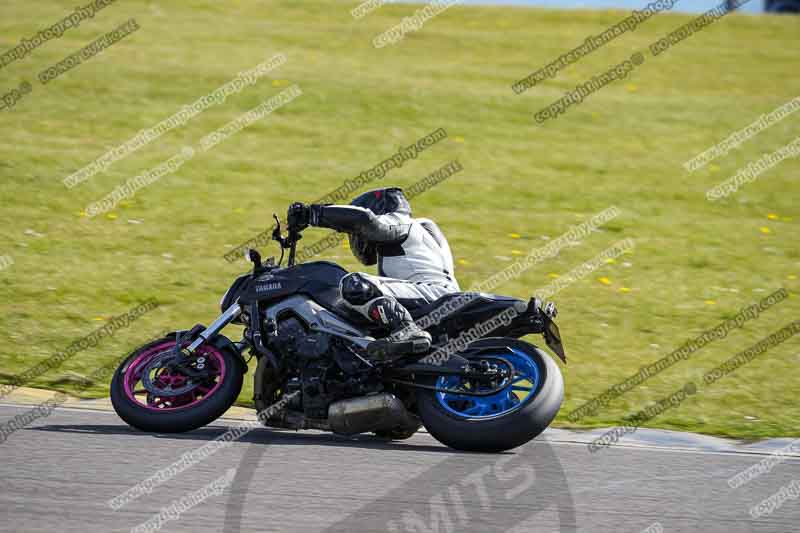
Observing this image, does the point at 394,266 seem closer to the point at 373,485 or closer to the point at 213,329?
the point at 213,329

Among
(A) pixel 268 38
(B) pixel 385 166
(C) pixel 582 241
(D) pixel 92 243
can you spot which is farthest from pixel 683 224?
(A) pixel 268 38

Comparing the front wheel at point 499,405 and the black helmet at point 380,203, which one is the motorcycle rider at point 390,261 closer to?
the black helmet at point 380,203

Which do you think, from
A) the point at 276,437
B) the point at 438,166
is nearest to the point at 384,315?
the point at 276,437

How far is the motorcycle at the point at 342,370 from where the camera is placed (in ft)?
19.9

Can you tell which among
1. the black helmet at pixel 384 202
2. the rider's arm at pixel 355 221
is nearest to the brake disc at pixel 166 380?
the rider's arm at pixel 355 221

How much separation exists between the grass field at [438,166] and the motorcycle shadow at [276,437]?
1.43m

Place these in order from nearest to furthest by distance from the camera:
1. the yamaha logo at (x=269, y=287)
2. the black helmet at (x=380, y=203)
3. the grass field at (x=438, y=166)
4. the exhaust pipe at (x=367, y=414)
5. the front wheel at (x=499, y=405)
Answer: the front wheel at (x=499, y=405), the exhaust pipe at (x=367, y=414), the yamaha logo at (x=269, y=287), the black helmet at (x=380, y=203), the grass field at (x=438, y=166)

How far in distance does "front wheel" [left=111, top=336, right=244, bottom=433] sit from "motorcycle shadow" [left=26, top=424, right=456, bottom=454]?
0.29 feet

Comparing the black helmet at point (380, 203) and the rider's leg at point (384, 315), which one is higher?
the black helmet at point (380, 203)

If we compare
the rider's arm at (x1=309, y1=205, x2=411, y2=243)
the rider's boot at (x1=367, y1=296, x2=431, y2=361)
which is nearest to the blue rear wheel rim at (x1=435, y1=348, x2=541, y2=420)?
the rider's boot at (x1=367, y1=296, x2=431, y2=361)

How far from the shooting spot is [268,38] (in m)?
23.6

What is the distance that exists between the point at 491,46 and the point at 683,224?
38.0 feet

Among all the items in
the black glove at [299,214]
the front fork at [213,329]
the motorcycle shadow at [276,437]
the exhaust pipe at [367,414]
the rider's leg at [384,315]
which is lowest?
the motorcycle shadow at [276,437]

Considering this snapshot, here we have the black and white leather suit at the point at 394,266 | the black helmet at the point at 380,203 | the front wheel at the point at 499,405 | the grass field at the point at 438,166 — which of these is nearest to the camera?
the front wheel at the point at 499,405
